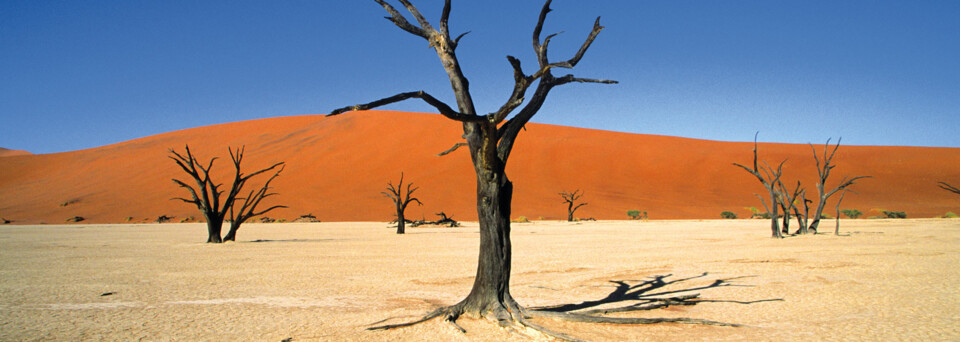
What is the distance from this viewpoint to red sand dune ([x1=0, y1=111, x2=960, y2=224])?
39.9 metres

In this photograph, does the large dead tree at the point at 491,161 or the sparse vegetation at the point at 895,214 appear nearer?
the large dead tree at the point at 491,161

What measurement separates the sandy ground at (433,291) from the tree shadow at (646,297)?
0.37 feet

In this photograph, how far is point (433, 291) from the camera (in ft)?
22.1

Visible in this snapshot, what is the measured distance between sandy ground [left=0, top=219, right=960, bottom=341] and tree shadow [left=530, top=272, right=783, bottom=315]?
0.11m

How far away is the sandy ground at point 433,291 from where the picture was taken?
173 inches

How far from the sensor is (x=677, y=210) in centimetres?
3966

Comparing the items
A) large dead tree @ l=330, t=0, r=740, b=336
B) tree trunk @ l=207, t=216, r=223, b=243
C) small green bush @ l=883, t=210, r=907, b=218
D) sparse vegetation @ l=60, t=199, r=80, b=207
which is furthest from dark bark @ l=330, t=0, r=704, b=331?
sparse vegetation @ l=60, t=199, r=80, b=207

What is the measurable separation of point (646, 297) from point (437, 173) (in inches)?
1631

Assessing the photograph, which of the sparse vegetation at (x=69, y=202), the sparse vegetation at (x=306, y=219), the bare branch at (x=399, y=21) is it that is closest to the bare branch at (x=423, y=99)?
the bare branch at (x=399, y=21)

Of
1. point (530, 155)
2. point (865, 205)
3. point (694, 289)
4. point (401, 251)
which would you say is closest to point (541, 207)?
point (530, 155)

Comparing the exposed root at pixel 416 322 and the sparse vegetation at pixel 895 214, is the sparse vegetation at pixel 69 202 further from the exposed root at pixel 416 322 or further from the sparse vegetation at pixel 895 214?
the sparse vegetation at pixel 895 214

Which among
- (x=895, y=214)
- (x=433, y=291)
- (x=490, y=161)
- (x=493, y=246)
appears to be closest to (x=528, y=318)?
(x=493, y=246)

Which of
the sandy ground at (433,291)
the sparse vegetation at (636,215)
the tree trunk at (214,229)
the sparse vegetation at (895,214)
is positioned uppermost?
the sparse vegetation at (895,214)

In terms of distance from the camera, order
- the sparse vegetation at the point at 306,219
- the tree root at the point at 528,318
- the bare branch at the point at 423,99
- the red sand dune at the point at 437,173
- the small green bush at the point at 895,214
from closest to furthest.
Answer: the bare branch at the point at 423,99, the tree root at the point at 528,318, the small green bush at the point at 895,214, the sparse vegetation at the point at 306,219, the red sand dune at the point at 437,173
